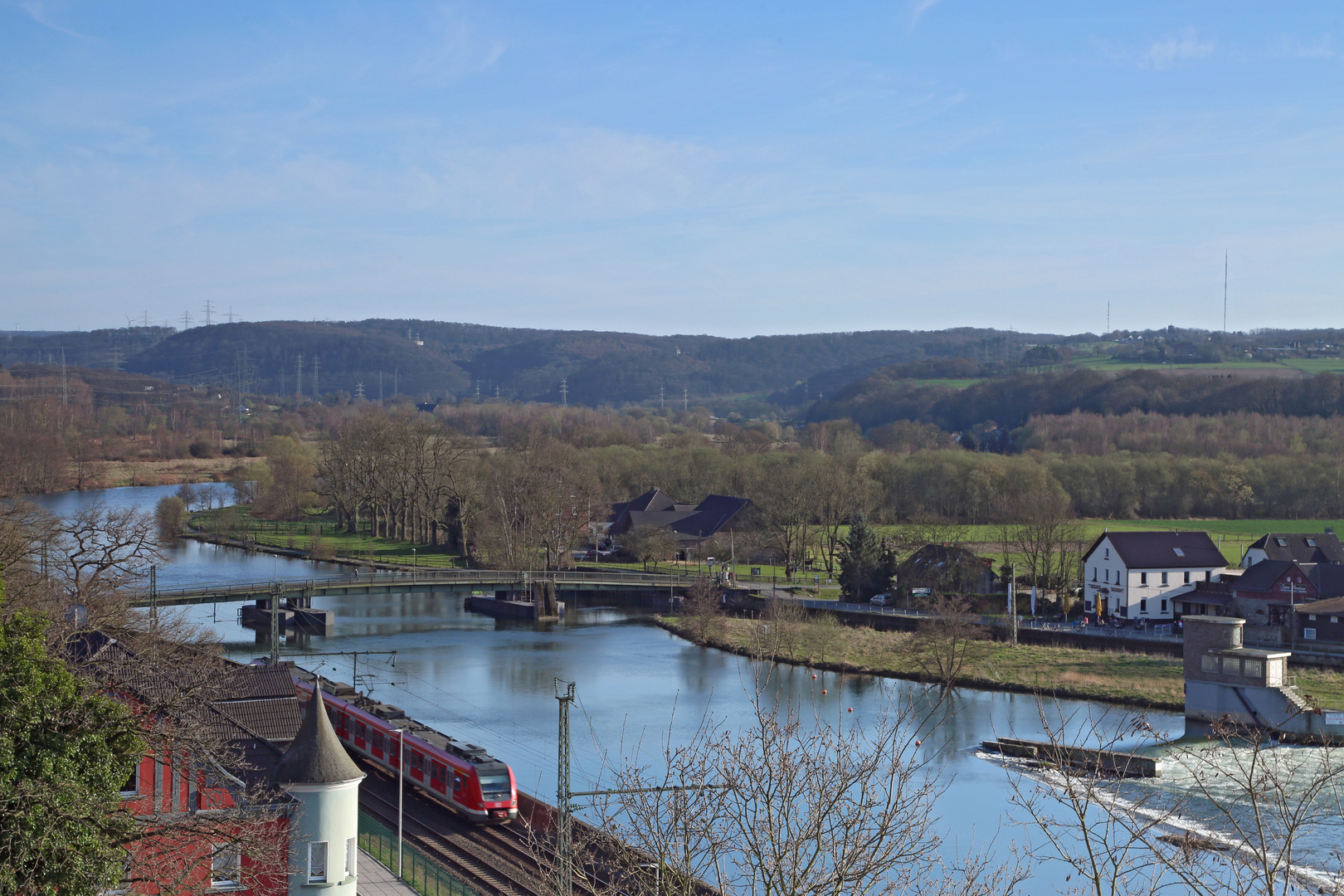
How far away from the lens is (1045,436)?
104 m

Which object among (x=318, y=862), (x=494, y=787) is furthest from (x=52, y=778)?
(x=494, y=787)

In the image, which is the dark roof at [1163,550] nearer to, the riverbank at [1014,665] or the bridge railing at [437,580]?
the riverbank at [1014,665]

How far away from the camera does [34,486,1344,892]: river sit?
25.9m

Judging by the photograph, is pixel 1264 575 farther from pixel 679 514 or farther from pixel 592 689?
pixel 679 514

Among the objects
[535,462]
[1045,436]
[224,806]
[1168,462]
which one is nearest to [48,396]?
[535,462]

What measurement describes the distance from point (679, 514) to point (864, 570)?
2315 centimetres

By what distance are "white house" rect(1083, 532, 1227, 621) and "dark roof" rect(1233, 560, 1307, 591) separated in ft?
6.91

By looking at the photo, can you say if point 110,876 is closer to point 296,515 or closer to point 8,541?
point 8,541

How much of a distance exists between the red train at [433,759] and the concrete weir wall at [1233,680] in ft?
59.0

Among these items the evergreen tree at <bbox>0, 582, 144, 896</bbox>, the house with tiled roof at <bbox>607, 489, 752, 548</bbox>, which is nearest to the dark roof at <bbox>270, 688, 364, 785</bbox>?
the evergreen tree at <bbox>0, 582, 144, 896</bbox>

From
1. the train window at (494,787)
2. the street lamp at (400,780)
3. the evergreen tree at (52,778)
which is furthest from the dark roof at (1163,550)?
the evergreen tree at (52,778)

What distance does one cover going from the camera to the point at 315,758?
14508mm

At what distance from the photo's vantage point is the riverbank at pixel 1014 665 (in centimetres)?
3338

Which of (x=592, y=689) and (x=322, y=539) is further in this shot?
(x=322, y=539)
